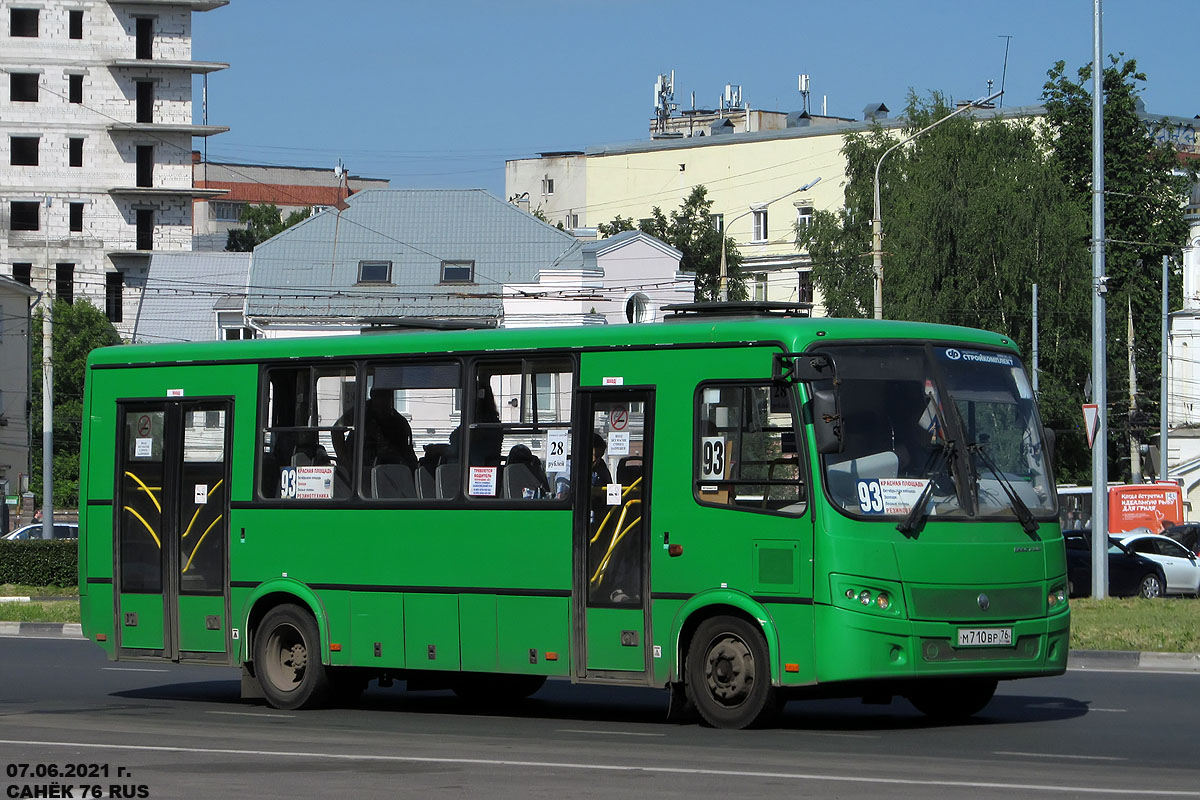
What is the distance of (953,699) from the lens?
1434 centimetres

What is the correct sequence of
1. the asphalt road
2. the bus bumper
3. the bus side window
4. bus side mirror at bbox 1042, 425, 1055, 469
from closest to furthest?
the asphalt road
the bus bumper
the bus side window
bus side mirror at bbox 1042, 425, 1055, 469

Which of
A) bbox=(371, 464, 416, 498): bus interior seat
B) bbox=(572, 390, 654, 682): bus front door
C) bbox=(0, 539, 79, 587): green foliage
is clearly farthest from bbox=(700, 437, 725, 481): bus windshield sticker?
bbox=(0, 539, 79, 587): green foliage

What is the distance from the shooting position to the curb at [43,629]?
27.0m

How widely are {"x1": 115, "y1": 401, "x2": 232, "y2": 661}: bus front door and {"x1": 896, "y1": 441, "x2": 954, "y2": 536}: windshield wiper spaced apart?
6.06m

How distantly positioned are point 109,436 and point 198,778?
22.5ft

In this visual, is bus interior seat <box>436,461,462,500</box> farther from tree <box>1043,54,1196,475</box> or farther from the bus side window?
tree <box>1043,54,1196,475</box>

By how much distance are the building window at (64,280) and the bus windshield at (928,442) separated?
95.0 meters

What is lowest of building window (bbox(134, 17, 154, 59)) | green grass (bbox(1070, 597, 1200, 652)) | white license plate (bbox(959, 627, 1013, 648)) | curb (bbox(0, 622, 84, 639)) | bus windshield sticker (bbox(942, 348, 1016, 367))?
curb (bbox(0, 622, 84, 639))

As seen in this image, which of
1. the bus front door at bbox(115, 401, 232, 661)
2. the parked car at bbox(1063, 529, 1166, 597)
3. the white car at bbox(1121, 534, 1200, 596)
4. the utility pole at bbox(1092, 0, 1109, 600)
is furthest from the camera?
the white car at bbox(1121, 534, 1200, 596)

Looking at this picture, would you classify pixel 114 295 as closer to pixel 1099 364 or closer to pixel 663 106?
pixel 663 106

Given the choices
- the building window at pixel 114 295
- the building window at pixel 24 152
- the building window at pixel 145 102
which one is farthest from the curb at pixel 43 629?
the building window at pixel 145 102

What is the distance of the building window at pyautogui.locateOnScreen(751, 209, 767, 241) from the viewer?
105m

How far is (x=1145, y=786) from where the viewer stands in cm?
1035

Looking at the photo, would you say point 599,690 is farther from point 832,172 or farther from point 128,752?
point 832,172
